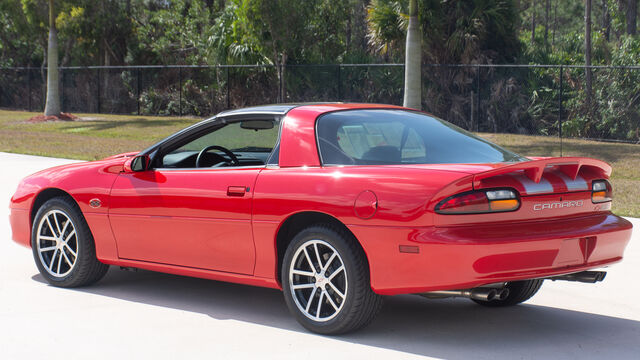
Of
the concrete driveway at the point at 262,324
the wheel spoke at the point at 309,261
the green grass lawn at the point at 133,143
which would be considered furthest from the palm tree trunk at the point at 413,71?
the wheel spoke at the point at 309,261

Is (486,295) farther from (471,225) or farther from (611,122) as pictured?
(611,122)

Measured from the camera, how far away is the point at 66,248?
688 centimetres

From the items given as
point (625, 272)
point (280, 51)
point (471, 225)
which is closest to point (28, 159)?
point (280, 51)

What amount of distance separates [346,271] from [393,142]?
1.00m

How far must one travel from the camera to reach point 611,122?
23.4 metres

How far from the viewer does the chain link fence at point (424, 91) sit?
23.5 metres

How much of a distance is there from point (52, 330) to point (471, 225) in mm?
2745

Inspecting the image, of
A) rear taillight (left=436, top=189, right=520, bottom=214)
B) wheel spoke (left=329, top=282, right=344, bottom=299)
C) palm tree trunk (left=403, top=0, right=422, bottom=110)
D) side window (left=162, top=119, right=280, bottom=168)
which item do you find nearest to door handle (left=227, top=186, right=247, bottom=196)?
side window (left=162, top=119, right=280, bottom=168)

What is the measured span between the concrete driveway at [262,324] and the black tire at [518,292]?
0.07m

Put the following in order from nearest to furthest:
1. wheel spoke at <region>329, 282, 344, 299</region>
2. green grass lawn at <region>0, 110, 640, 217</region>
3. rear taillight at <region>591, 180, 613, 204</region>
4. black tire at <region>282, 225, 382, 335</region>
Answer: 1. black tire at <region>282, 225, 382, 335</region>
2. wheel spoke at <region>329, 282, 344, 299</region>
3. rear taillight at <region>591, 180, 613, 204</region>
4. green grass lawn at <region>0, 110, 640, 217</region>

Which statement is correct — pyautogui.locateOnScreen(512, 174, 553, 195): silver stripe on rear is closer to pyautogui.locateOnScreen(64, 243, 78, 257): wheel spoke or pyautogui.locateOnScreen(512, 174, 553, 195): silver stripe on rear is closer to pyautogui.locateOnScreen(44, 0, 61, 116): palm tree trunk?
pyautogui.locateOnScreen(64, 243, 78, 257): wheel spoke

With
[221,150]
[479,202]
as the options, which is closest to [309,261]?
[479,202]

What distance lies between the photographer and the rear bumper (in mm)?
4934

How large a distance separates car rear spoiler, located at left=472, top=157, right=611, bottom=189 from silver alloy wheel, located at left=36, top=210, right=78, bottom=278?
339 centimetres
